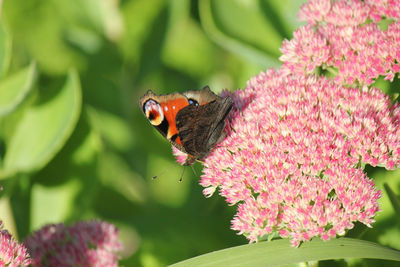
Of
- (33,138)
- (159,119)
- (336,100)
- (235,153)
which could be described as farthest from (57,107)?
(336,100)

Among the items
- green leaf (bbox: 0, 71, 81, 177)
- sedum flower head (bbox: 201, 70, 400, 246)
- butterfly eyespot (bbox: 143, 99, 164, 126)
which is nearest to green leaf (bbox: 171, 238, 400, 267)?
sedum flower head (bbox: 201, 70, 400, 246)

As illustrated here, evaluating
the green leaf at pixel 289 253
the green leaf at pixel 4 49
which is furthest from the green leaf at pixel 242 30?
the green leaf at pixel 289 253

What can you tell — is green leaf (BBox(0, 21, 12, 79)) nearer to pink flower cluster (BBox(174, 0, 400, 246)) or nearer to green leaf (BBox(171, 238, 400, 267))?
pink flower cluster (BBox(174, 0, 400, 246))

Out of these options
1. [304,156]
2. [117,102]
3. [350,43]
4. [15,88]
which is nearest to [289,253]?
[304,156]

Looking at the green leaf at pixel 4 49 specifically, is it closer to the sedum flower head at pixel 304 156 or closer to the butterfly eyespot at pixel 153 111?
the butterfly eyespot at pixel 153 111

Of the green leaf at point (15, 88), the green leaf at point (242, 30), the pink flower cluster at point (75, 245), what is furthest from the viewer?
the green leaf at point (242, 30)

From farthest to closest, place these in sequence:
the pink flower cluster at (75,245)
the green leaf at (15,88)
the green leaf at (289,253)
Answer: the green leaf at (15,88)
the pink flower cluster at (75,245)
the green leaf at (289,253)

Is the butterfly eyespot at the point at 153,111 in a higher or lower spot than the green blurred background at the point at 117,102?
lower

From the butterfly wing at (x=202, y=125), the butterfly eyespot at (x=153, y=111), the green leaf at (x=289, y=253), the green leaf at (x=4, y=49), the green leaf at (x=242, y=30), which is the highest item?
the green leaf at (x=242, y=30)
